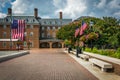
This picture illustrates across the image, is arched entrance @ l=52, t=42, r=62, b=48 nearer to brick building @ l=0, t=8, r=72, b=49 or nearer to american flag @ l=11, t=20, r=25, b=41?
brick building @ l=0, t=8, r=72, b=49

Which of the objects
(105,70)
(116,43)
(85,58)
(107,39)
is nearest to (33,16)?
(107,39)

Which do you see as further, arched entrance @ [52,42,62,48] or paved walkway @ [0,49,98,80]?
arched entrance @ [52,42,62,48]

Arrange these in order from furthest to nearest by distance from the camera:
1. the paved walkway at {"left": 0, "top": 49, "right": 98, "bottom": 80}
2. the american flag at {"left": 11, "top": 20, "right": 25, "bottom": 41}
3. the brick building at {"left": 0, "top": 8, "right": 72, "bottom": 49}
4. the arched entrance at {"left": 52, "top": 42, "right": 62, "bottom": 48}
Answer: the arched entrance at {"left": 52, "top": 42, "right": 62, "bottom": 48}, the brick building at {"left": 0, "top": 8, "right": 72, "bottom": 49}, the american flag at {"left": 11, "top": 20, "right": 25, "bottom": 41}, the paved walkway at {"left": 0, "top": 49, "right": 98, "bottom": 80}

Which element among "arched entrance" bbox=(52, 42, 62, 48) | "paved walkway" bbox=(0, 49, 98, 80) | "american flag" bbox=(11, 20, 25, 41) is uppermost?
"american flag" bbox=(11, 20, 25, 41)

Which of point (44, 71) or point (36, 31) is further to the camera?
point (36, 31)

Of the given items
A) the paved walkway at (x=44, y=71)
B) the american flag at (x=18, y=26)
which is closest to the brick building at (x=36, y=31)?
the american flag at (x=18, y=26)

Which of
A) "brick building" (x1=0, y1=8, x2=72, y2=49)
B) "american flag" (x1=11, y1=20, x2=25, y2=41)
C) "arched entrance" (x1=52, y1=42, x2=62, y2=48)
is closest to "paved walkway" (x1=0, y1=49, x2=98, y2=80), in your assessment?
"american flag" (x1=11, y1=20, x2=25, y2=41)

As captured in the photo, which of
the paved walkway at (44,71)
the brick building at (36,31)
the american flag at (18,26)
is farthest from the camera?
the brick building at (36,31)

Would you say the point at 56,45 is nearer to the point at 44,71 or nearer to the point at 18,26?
the point at 18,26

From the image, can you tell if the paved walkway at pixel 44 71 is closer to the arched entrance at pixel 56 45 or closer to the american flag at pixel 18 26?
the american flag at pixel 18 26

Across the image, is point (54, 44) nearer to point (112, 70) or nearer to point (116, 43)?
point (116, 43)

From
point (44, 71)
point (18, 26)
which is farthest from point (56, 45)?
point (44, 71)

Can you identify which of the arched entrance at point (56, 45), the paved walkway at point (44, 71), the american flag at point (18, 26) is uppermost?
the american flag at point (18, 26)

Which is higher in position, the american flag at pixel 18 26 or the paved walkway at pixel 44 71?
the american flag at pixel 18 26
